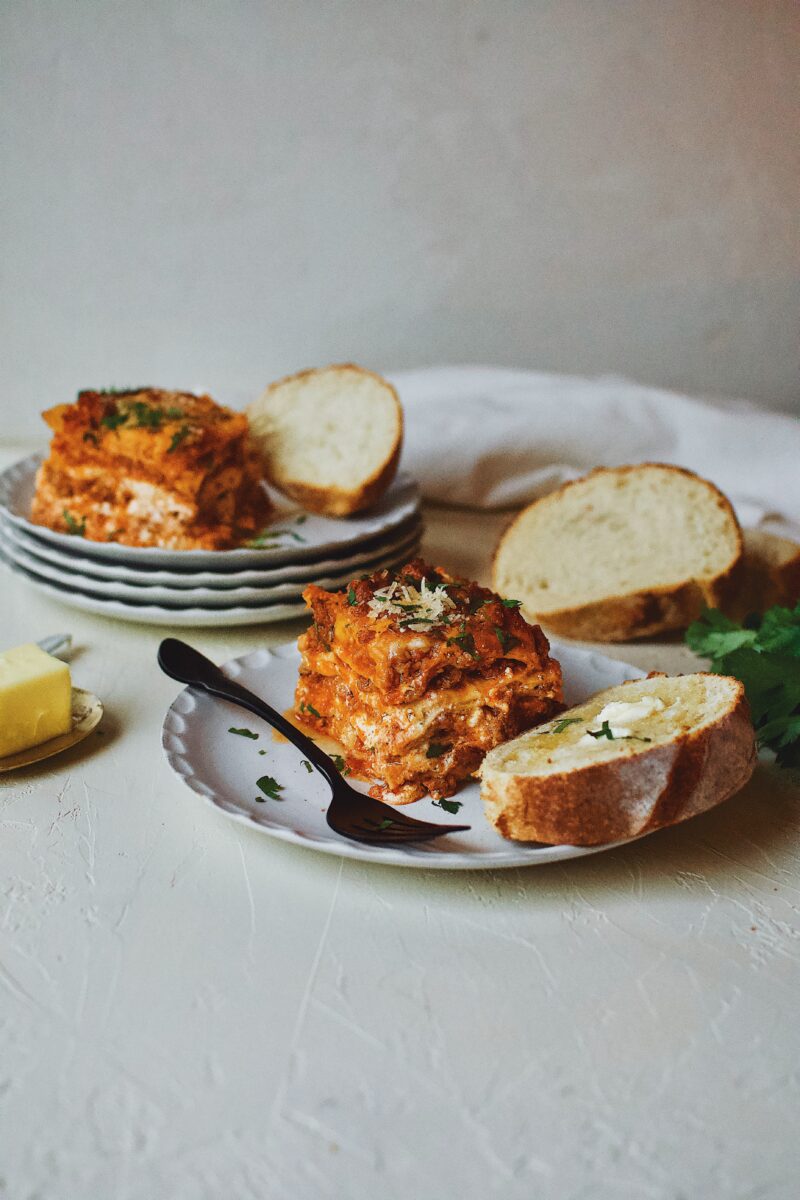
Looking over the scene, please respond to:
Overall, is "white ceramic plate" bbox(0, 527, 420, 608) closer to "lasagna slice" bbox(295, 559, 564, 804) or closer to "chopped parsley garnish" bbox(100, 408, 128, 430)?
"chopped parsley garnish" bbox(100, 408, 128, 430)

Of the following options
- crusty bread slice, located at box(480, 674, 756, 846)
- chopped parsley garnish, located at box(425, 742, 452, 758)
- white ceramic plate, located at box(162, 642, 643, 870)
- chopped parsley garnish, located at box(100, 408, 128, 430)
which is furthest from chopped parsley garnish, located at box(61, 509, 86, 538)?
crusty bread slice, located at box(480, 674, 756, 846)

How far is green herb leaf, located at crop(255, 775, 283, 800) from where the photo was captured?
2.04m

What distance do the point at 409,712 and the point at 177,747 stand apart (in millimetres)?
431

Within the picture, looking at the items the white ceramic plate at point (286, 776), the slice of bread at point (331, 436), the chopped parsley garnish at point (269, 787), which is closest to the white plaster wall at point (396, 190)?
the slice of bread at point (331, 436)

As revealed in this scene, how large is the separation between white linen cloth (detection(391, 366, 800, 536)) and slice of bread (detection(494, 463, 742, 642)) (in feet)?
2.10

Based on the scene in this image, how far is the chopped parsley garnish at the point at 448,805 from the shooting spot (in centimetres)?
205

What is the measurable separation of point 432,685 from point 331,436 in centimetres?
155

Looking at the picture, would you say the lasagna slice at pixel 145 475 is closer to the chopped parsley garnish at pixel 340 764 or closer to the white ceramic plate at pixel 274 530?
the white ceramic plate at pixel 274 530

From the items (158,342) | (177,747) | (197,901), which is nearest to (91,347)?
(158,342)

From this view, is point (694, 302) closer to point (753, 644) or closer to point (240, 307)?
point (240, 307)

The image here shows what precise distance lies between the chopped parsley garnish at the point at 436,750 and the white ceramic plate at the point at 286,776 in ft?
0.27

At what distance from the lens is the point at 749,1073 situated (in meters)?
1.56

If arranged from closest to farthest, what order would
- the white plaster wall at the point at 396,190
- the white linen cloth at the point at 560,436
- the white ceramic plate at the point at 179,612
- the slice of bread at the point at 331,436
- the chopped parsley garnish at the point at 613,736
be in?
the chopped parsley garnish at the point at 613,736 → the white ceramic plate at the point at 179,612 → the slice of bread at the point at 331,436 → the white linen cloth at the point at 560,436 → the white plaster wall at the point at 396,190

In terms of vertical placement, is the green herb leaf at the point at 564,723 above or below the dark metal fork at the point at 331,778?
above
